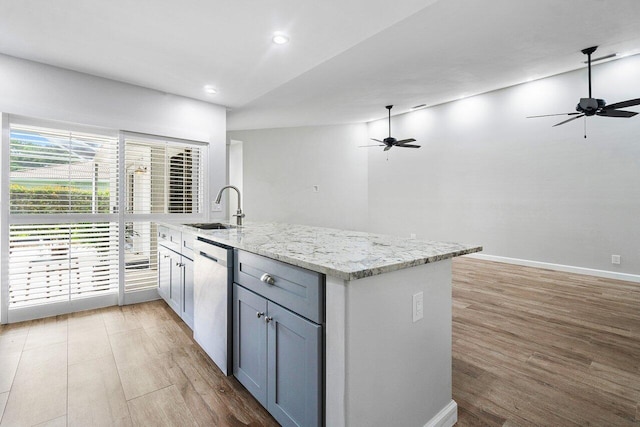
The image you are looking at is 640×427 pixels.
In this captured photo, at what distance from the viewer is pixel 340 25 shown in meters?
2.46

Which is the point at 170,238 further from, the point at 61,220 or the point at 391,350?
the point at 391,350

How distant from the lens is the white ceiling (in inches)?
88.7

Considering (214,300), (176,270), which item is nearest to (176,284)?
(176,270)

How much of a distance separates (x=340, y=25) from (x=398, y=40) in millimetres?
1048

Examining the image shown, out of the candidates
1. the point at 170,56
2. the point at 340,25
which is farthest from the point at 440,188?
the point at 170,56

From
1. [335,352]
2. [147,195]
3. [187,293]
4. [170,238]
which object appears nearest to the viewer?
[335,352]

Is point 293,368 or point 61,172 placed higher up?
point 61,172

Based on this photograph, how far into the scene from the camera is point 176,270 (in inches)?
111

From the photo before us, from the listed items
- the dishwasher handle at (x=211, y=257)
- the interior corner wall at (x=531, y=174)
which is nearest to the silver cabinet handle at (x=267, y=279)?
the dishwasher handle at (x=211, y=257)

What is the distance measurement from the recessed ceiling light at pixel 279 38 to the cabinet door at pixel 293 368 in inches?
89.2

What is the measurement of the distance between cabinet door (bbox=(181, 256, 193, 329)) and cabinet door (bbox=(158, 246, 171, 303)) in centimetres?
49

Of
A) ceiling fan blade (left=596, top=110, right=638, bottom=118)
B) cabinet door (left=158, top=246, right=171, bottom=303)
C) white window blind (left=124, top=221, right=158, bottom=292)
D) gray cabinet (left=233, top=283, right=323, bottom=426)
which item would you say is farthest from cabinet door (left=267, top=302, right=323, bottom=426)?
ceiling fan blade (left=596, top=110, right=638, bottom=118)

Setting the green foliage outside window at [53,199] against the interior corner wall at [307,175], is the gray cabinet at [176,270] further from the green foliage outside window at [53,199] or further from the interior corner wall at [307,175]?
the interior corner wall at [307,175]

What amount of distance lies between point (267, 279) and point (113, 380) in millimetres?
1346
